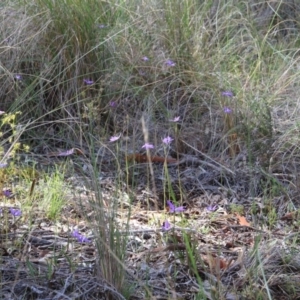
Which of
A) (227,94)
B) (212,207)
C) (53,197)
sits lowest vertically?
(212,207)

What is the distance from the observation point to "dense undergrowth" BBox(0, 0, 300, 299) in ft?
11.0

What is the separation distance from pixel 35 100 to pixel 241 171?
122 cm

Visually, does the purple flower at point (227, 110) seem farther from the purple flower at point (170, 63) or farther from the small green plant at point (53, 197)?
the small green plant at point (53, 197)

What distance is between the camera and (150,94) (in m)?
3.89

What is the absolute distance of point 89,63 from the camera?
4043mm

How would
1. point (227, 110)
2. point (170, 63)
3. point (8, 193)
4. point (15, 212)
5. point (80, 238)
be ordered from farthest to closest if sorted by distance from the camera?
point (170, 63) → point (227, 110) → point (8, 193) → point (15, 212) → point (80, 238)

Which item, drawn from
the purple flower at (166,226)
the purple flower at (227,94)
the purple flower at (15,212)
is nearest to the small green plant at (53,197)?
the purple flower at (15,212)

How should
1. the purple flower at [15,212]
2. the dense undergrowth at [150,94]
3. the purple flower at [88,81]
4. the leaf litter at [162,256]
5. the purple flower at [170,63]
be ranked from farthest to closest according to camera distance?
1. the purple flower at [170,63]
2. the purple flower at [88,81]
3. the dense undergrowth at [150,94]
4. the purple flower at [15,212]
5. the leaf litter at [162,256]

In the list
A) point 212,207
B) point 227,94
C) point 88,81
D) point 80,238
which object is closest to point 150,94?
point 88,81

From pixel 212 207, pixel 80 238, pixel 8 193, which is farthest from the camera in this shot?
pixel 212 207

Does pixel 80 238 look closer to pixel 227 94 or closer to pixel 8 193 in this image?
pixel 8 193

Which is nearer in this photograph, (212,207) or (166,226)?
(166,226)

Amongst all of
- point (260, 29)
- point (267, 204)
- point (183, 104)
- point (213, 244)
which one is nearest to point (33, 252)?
point (213, 244)

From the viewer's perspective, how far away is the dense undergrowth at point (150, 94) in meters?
3.34
